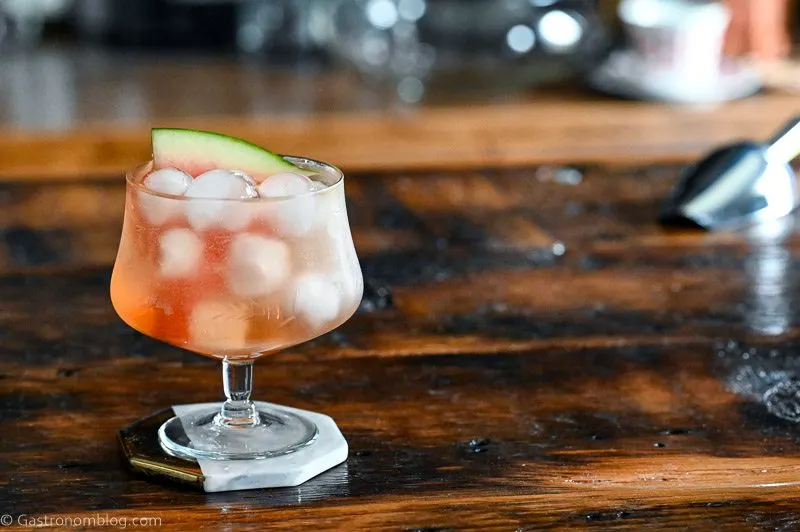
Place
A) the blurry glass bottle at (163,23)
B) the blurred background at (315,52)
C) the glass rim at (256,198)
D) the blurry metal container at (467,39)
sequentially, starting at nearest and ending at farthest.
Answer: the glass rim at (256,198), the blurred background at (315,52), the blurry metal container at (467,39), the blurry glass bottle at (163,23)

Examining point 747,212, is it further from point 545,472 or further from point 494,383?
point 545,472

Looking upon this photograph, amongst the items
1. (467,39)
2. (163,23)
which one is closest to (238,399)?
(467,39)

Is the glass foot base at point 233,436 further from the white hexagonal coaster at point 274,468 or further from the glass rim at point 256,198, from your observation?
the glass rim at point 256,198

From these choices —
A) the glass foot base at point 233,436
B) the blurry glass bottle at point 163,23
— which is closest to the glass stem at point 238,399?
the glass foot base at point 233,436

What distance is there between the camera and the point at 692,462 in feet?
2.39

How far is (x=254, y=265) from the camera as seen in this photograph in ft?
2.19

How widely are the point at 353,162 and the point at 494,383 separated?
1186mm

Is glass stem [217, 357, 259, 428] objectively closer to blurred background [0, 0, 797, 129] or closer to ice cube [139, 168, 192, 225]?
ice cube [139, 168, 192, 225]

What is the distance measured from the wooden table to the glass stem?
2.6 inches

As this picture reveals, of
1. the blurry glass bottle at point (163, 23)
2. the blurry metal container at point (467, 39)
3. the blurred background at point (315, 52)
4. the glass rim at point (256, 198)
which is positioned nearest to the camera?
the glass rim at point (256, 198)

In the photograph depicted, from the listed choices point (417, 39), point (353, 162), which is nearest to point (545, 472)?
point (353, 162)

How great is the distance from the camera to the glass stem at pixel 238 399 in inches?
28.9

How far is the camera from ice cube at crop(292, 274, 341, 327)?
681mm

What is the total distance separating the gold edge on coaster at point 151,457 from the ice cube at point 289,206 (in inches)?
5.4
